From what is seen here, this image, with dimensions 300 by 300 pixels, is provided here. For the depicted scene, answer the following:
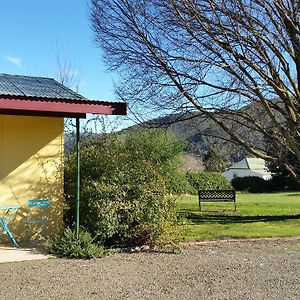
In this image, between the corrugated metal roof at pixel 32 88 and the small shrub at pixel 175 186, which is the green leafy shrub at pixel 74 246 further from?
the corrugated metal roof at pixel 32 88

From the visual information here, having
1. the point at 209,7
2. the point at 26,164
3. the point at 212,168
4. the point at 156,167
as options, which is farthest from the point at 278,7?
the point at 212,168

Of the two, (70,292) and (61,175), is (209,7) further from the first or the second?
(70,292)

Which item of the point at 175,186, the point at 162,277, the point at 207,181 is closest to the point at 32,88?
the point at 162,277

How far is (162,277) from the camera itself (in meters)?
6.94

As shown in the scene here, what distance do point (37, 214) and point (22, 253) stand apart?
4.67 ft

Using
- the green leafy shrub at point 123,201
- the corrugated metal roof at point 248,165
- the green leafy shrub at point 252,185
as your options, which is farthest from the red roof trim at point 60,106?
the corrugated metal roof at point 248,165

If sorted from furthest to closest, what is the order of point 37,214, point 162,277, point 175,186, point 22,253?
point 175,186 < point 37,214 < point 22,253 < point 162,277

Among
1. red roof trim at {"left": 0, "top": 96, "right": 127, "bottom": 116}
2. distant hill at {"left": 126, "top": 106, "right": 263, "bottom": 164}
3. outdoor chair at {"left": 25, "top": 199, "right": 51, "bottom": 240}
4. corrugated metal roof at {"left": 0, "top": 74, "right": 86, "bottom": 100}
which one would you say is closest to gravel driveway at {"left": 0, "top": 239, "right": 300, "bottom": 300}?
outdoor chair at {"left": 25, "top": 199, "right": 51, "bottom": 240}

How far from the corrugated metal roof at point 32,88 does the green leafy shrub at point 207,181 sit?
32047mm

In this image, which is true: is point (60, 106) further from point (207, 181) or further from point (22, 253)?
point (207, 181)

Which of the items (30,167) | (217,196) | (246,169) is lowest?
(217,196)

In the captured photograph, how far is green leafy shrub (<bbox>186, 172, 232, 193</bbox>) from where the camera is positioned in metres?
42.2

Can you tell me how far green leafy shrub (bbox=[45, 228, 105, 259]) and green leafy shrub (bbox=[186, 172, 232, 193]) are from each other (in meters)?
33.6

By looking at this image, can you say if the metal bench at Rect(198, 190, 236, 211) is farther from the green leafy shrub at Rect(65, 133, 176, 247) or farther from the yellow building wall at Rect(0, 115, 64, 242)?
the green leafy shrub at Rect(65, 133, 176, 247)
